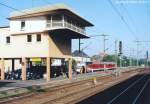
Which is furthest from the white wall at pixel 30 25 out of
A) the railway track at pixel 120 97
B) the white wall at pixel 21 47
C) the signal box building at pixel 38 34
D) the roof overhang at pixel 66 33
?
the railway track at pixel 120 97

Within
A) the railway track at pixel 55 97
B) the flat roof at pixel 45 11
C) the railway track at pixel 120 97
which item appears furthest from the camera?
the flat roof at pixel 45 11

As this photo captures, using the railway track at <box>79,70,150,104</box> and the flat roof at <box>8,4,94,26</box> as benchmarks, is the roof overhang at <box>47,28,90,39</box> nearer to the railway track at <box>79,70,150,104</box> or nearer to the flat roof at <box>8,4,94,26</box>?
the flat roof at <box>8,4,94,26</box>

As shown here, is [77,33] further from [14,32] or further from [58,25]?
[14,32]

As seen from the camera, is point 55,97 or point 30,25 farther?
point 30,25

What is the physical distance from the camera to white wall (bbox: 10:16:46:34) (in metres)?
54.2

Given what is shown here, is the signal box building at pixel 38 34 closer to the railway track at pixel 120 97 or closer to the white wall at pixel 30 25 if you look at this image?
the white wall at pixel 30 25

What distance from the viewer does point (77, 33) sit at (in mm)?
58156

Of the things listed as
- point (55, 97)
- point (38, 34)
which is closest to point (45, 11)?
point (38, 34)

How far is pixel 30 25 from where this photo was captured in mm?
55344

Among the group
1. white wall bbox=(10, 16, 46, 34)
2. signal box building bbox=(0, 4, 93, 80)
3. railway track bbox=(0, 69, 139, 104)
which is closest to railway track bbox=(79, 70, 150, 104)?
railway track bbox=(0, 69, 139, 104)

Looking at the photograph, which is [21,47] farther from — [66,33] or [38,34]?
[66,33]

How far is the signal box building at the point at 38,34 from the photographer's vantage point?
52.7 m

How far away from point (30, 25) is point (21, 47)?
375 centimetres

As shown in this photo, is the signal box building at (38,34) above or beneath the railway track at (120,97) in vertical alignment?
above
